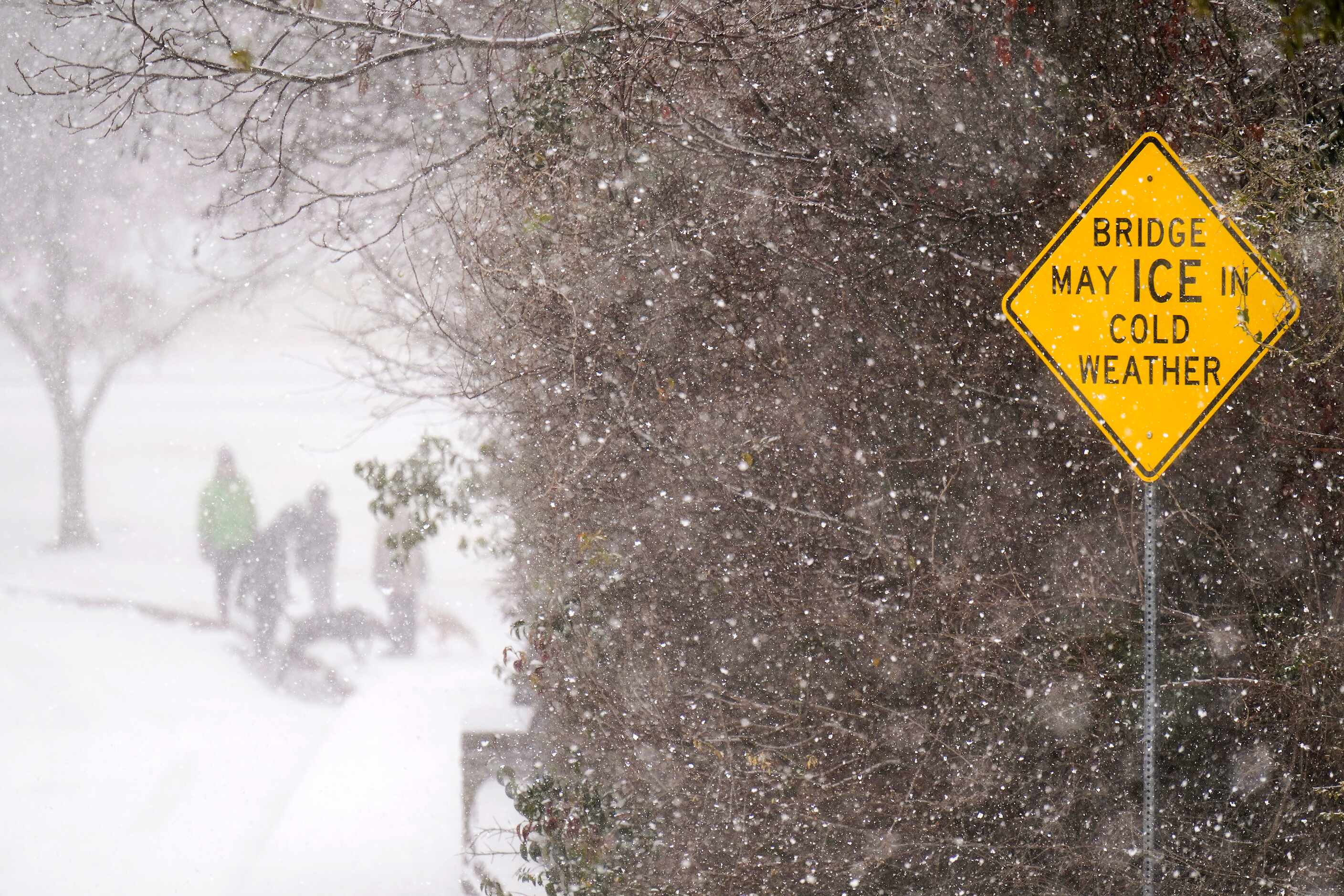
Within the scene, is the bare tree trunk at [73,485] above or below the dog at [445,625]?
above

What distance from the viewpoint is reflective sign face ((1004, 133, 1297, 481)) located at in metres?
3.31

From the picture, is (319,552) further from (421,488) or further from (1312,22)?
(1312,22)

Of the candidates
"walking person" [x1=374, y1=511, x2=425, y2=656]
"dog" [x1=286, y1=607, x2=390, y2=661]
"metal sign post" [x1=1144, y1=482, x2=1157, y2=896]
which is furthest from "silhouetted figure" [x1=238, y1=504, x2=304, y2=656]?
"metal sign post" [x1=1144, y1=482, x2=1157, y2=896]

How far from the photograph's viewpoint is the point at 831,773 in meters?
4.07

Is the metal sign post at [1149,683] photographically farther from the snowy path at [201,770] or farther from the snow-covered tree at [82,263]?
the snow-covered tree at [82,263]

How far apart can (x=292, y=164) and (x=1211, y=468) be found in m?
6.29

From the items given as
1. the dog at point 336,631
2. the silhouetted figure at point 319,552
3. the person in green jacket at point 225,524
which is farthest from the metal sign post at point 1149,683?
the person in green jacket at point 225,524

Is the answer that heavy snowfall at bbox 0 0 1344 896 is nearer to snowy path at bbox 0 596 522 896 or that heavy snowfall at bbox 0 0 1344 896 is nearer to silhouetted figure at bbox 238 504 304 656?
snowy path at bbox 0 596 522 896

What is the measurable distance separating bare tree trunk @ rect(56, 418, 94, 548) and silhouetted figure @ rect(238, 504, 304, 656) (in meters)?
2.13

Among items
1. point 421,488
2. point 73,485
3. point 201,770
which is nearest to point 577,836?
point 421,488

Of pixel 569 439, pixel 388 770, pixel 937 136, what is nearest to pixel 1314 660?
pixel 937 136

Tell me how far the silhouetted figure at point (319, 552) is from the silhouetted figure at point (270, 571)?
0.09 metres

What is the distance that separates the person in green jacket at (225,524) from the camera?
674 centimetres

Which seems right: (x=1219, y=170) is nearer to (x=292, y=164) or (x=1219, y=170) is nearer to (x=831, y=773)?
(x=831, y=773)
